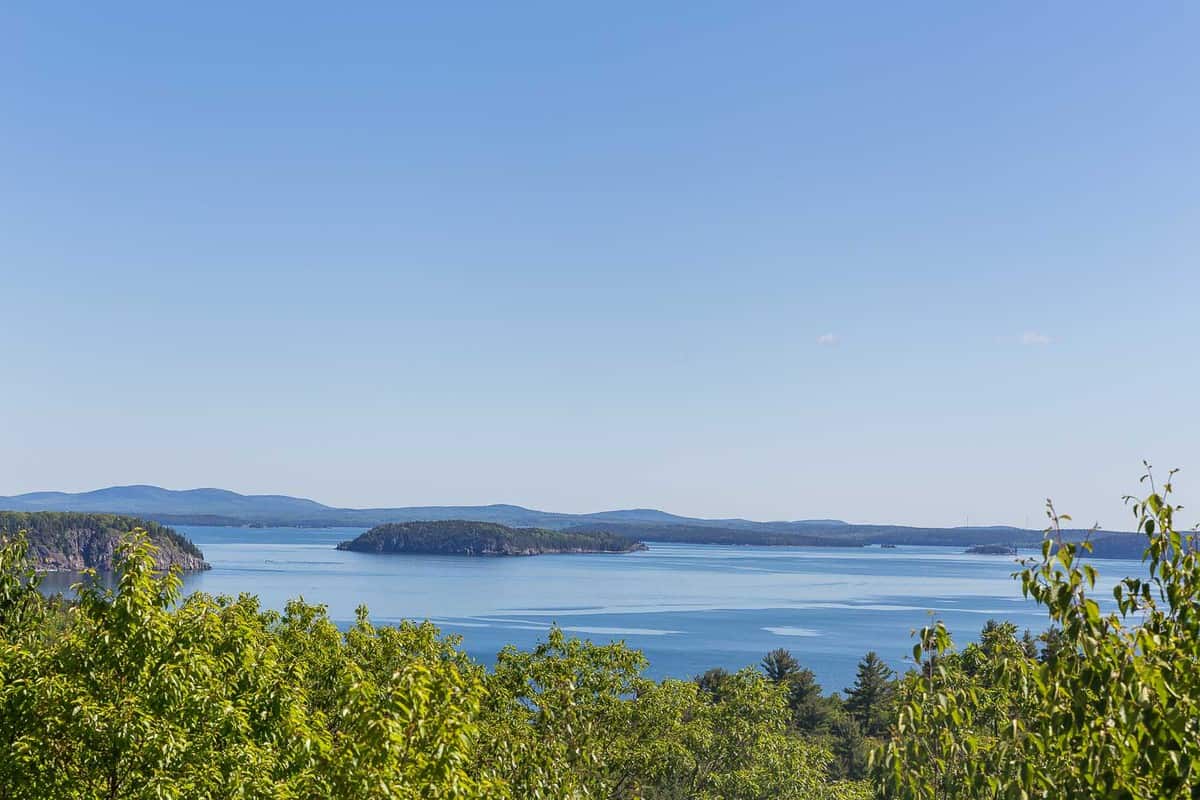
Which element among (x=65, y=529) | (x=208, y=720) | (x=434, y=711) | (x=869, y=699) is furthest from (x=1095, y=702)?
(x=65, y=529)

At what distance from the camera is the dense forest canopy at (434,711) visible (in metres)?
5.68

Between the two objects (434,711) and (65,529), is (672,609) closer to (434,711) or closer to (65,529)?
(65,529)

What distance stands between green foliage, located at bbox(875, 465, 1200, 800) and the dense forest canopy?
0.06 feet

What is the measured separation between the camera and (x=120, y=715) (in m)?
10.6

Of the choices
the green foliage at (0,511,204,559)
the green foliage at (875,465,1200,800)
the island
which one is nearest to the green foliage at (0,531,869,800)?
the green foliage at (875,465,1200,800)

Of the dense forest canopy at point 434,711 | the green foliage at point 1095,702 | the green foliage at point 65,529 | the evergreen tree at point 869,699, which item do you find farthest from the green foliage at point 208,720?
the green foliage at point 65,529

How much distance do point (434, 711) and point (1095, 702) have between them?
4.81 meters

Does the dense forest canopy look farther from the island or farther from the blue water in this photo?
the island

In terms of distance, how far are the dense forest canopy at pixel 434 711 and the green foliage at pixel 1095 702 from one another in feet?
0.06

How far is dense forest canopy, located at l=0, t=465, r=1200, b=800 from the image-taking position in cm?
568

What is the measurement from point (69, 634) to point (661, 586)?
590ft

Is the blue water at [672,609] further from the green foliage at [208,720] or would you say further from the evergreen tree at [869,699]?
the green foliage at [208,720]

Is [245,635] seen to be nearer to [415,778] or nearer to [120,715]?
[120,715]

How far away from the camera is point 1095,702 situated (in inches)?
260
